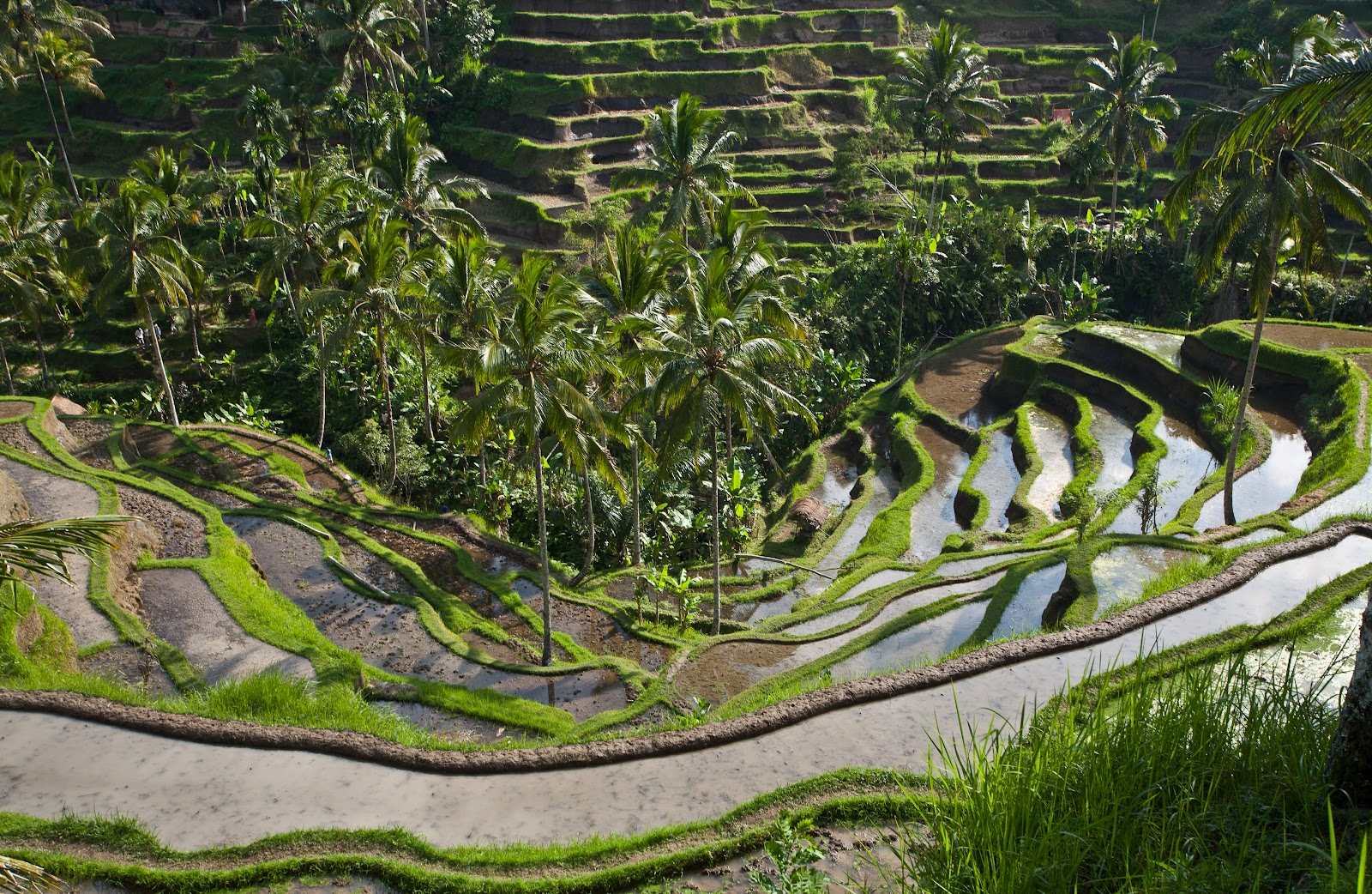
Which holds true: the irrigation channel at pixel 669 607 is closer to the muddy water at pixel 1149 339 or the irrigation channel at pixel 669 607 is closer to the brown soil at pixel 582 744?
the brown soil at pixel 582 744

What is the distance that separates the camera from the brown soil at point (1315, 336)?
32500mm

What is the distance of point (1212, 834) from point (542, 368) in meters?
14.2

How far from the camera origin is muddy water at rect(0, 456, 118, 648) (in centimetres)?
1889

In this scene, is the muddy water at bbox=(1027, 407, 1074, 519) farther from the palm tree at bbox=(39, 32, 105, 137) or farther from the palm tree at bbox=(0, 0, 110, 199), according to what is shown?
the palm tree at bbox=(39, 32, 105, 137)

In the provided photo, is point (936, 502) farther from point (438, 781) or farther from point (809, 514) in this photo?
point (438, 781)

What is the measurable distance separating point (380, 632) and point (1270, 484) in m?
23.0

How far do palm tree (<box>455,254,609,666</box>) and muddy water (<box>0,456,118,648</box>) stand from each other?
25.5 feet

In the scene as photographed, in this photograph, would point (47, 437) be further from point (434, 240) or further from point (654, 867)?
point (654, 867)

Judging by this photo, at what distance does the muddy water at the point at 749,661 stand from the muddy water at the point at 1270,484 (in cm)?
823

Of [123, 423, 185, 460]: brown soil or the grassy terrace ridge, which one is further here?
[123, 423, 185, 460]: brown soil

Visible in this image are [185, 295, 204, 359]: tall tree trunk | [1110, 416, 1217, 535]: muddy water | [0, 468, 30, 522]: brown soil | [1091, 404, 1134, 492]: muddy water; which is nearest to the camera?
[0, 468, 30, 522]: brown soil

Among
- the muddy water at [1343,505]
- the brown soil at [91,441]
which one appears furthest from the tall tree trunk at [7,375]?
the muddy water at [1343,505]

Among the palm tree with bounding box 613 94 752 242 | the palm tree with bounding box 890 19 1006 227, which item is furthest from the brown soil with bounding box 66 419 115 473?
the palm tree with bounding box 890 19 1006 227

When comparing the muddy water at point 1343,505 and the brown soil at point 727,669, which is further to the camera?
the muddy water at point 1343,505
